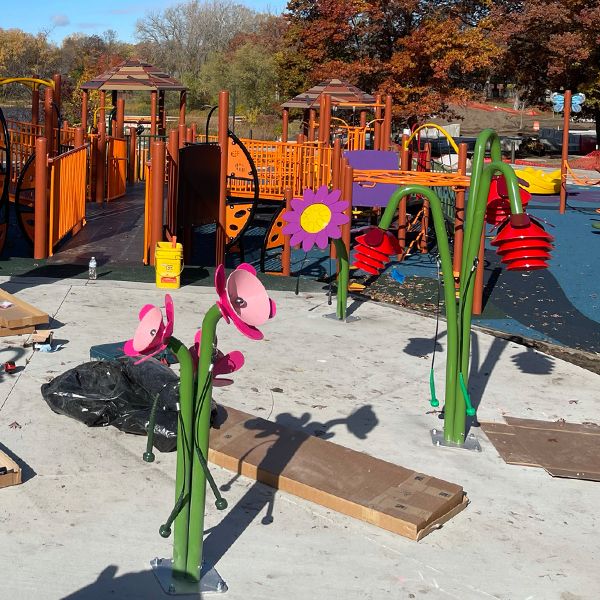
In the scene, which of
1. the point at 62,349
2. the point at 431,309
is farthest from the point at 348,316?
the point at 62,349

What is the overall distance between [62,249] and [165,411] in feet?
24.6

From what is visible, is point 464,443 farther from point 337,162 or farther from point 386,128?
point 386,128

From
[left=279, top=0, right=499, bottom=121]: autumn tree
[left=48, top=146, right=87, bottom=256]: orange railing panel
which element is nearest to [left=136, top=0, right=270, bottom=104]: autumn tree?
[left=279, top=0, right=499, bottom=121]: autumn tree

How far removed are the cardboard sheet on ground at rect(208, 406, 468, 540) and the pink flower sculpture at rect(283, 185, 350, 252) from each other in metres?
3.26

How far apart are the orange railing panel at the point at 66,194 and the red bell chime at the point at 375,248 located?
6868 mm

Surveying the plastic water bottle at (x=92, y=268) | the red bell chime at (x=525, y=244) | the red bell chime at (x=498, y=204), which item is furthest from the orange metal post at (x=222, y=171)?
the red bell chime at (x=525, y=244)

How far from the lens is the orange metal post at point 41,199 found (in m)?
12.9

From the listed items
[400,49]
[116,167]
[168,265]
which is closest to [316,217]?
[168,265]

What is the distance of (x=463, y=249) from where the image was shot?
7000 millimetres

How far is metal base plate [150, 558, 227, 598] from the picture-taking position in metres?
5.01

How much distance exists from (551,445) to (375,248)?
6.78 feet

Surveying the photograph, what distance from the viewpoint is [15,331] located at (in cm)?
952

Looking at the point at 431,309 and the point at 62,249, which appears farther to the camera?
the point at 62,249

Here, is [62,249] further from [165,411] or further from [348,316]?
[165,411]
